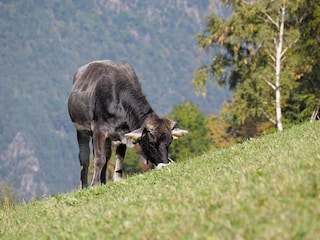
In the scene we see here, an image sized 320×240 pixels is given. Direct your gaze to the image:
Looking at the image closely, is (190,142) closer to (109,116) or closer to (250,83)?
(250,83)

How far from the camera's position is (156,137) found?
634 inches

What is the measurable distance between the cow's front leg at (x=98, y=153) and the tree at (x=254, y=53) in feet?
110

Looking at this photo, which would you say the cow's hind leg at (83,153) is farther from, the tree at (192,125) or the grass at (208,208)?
the tree at (192,125)

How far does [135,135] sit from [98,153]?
1.27 m

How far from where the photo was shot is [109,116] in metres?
17.3

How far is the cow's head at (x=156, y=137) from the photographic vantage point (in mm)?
16016

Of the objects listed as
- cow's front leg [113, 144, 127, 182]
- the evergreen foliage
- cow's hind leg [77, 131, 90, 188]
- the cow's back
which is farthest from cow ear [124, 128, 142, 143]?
the evergreen foliage

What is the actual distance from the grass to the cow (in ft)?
13.2

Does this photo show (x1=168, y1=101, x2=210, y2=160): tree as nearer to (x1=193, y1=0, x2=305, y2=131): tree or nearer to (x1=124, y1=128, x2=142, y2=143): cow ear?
(x1=193, y1=0, x2=305, y2=131): tree

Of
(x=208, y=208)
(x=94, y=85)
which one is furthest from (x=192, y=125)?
(x=208, y=208)

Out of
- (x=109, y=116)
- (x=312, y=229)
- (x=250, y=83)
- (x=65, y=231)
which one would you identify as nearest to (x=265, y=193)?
(x=312, y=229)

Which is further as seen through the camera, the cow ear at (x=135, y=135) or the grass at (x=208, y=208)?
the cow ear at (x=135, y=135)

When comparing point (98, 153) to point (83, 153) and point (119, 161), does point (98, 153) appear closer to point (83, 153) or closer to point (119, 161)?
point (119, 161)

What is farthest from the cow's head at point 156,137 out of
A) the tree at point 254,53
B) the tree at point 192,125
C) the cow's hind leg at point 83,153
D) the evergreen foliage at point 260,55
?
the tree at point 192,125
